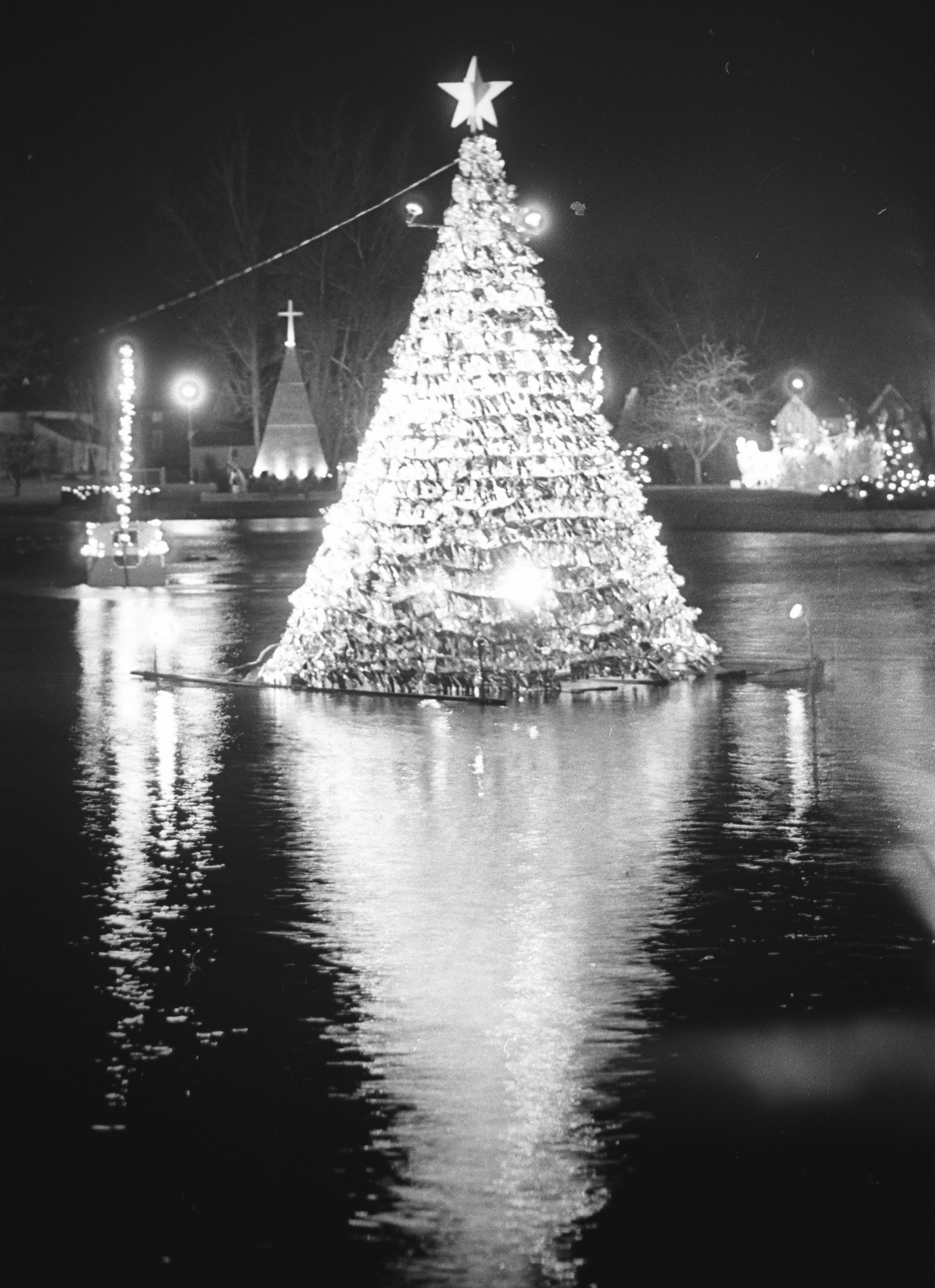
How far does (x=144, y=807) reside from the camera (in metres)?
11.5

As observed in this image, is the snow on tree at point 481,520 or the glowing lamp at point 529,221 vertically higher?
the glowing lamp at point 529,221

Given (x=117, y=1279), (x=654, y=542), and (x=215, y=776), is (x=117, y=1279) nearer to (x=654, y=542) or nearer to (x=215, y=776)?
(x=215, y=776)

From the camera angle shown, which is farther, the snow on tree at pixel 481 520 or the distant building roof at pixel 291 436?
the distant building roof at pixel 291 436

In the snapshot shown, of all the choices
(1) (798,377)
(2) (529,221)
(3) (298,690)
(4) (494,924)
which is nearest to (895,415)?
(1) (798,377)

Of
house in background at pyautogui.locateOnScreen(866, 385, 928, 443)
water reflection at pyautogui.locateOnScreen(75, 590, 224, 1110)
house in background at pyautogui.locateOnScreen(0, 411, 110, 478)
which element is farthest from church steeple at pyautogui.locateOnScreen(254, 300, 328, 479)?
water reflection at pyautogui.locateOnScreen(75, 590, 224, 1110)

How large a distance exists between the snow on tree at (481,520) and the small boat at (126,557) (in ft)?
35.8

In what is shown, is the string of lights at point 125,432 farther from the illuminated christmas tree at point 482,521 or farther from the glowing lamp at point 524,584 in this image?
the glowing lamp at point 524,584

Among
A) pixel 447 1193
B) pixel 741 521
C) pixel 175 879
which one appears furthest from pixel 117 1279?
pixel 741 521

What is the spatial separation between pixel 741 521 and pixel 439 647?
32.9 meters

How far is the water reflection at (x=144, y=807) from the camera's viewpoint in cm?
764

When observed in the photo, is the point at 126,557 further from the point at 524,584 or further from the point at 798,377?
the point at 798,377

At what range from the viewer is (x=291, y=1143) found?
20.0ft

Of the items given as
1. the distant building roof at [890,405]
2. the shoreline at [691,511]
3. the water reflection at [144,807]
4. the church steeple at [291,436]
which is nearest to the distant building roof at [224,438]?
the shoreline at [691,511]

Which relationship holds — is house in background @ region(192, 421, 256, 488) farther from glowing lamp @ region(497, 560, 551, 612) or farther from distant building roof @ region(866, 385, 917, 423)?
glowing lamp @ region(497, 560, 551, 612)
